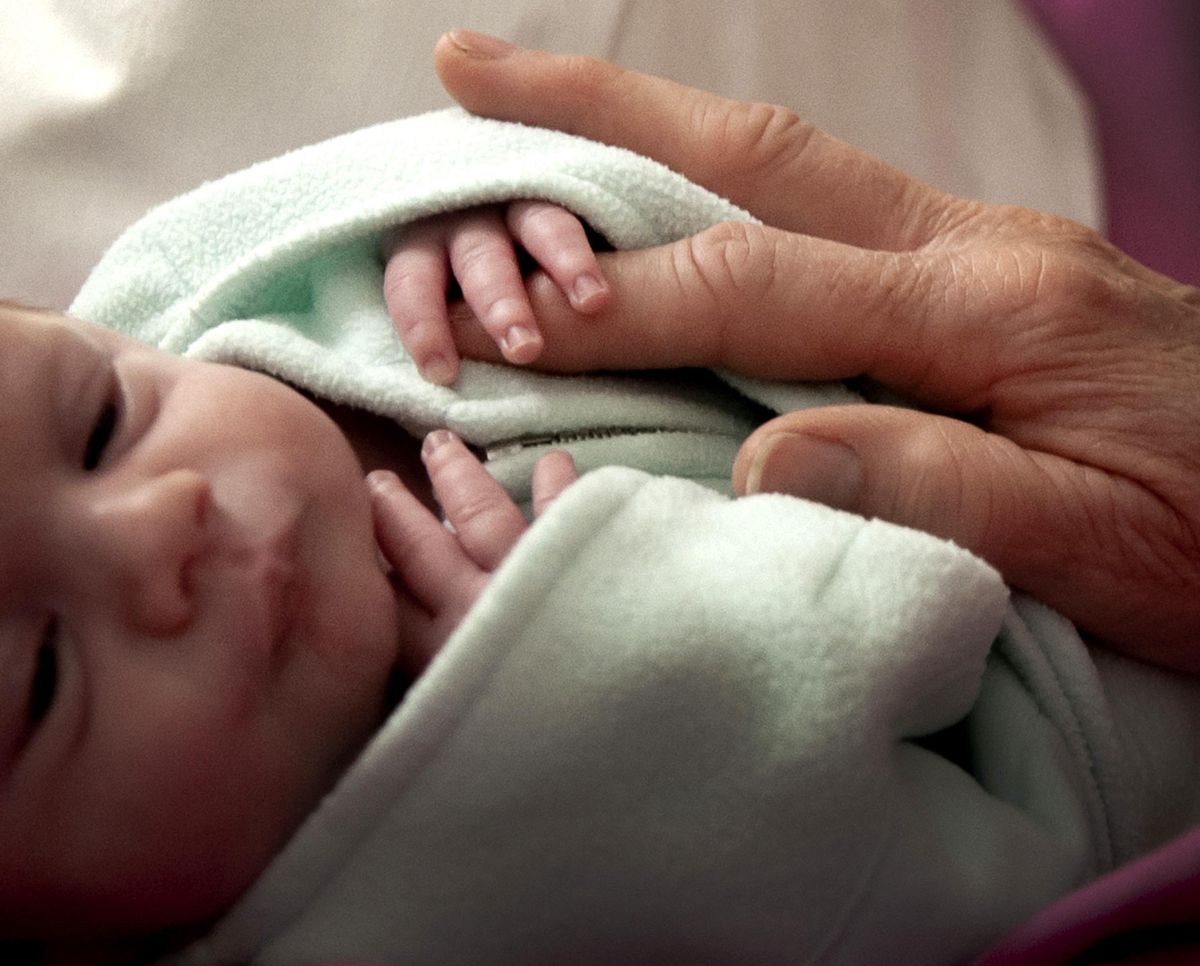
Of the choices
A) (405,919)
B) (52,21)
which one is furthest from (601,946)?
(52,21)

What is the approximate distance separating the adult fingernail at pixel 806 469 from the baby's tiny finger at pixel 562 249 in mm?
174

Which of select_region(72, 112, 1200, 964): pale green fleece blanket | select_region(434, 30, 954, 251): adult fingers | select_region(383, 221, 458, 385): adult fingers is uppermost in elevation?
select_region(434, 30, 954, 251): adult fingers

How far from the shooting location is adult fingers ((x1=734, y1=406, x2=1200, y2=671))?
724 mm

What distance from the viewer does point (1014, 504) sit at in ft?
2.43

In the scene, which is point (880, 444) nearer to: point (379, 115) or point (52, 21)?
point (379, 115)

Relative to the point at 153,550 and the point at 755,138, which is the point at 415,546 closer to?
the point at 153,550

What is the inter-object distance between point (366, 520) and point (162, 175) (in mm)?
555

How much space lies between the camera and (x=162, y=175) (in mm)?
1074

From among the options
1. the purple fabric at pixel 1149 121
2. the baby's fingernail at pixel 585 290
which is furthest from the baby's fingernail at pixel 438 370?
the purple fabric at pixel 1149 121

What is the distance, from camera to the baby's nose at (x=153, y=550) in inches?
23.2

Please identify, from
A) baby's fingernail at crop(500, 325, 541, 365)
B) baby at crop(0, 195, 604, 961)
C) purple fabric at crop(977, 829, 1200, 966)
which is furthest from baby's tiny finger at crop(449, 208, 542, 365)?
purple fabric at crop(977, 829, 1200, 966)

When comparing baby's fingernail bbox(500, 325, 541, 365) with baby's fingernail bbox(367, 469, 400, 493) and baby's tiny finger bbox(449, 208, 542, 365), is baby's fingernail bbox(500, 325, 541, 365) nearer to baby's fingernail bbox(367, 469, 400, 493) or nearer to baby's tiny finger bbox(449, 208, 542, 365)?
baby's tiny finger bbox(449, 208, 542, 365)

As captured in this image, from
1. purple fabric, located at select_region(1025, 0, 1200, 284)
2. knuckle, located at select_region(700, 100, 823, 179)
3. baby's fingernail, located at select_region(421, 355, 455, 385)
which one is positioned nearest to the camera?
baby's fingernail, located at select_region(421, 355, 455, 385)

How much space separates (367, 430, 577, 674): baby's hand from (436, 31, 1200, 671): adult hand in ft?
0.39
